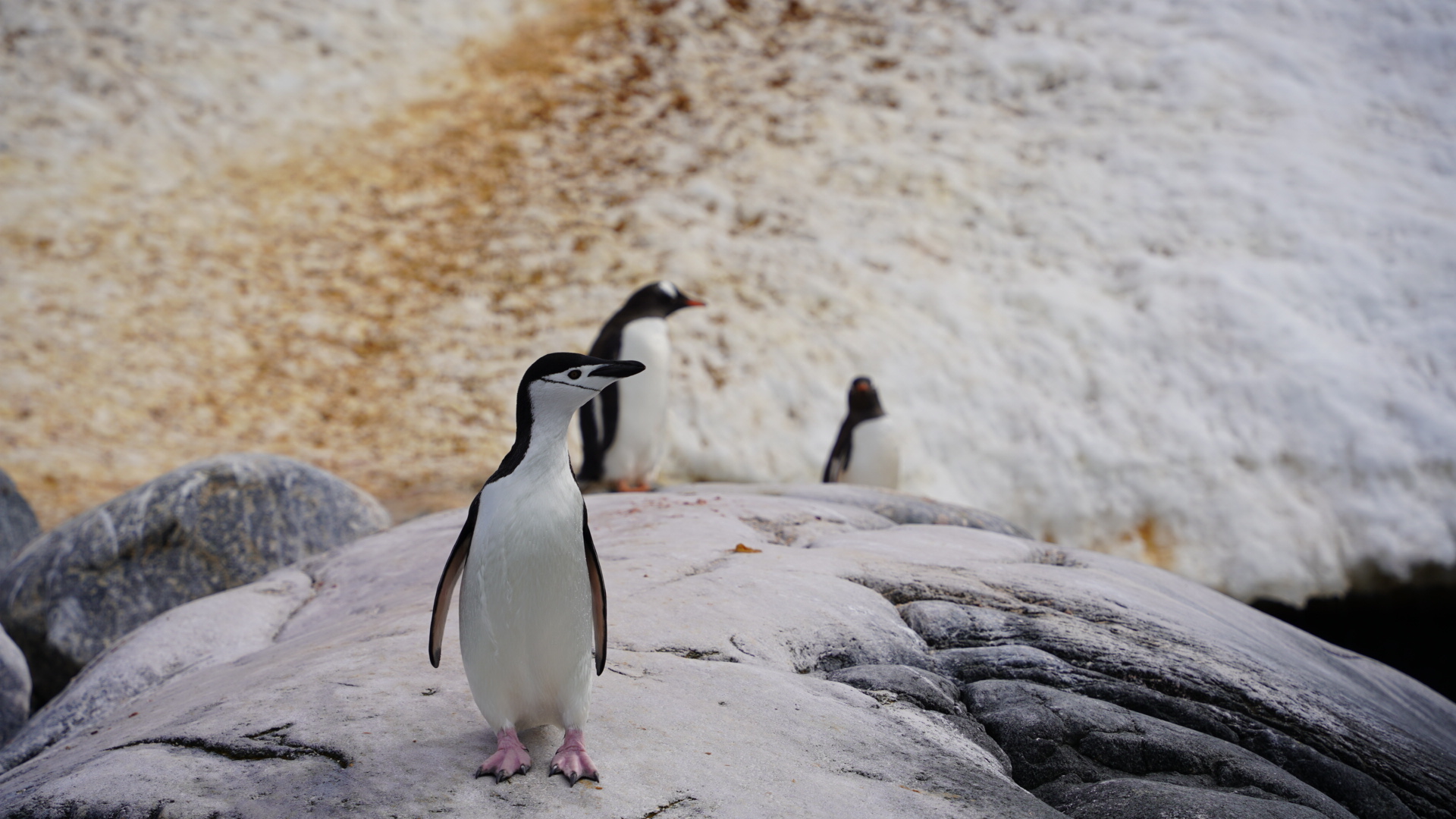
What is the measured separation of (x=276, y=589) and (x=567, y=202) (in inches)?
268

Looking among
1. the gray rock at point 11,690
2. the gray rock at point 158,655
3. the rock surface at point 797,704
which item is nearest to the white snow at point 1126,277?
the rock surface at point 797,704

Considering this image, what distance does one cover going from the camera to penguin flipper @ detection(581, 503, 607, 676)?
94.5 inches

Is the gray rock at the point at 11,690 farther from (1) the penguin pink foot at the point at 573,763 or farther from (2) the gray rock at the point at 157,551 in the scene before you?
(1) the penguin pink foot at the point at 573,763

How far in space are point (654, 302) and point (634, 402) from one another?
693 mm

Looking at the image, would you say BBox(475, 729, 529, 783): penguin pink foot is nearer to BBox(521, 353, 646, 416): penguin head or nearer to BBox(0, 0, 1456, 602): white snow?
BBox(521, 353, 646, 416): penguin head

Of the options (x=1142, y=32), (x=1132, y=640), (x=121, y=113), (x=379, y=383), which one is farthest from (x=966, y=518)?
(x=121, y=113)

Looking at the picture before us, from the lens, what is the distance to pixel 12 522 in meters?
5.83

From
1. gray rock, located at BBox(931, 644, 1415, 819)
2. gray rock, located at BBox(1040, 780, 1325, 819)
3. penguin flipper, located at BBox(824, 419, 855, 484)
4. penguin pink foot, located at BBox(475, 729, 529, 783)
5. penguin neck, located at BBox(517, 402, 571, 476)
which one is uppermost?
penguin neck, located at BBox(517, 402, 571, 476)

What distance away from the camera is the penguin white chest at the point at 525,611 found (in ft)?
7.34

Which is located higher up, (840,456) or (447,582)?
(447,582)

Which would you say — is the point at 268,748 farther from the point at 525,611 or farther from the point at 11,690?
the point at 11,690

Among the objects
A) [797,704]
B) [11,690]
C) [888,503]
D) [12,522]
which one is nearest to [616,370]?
[797,704]

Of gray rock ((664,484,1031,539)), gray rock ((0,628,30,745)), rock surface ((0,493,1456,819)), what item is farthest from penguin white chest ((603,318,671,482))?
gray rock ((0,628,30,745))

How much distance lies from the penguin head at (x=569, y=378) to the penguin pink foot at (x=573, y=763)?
0.80 metres
